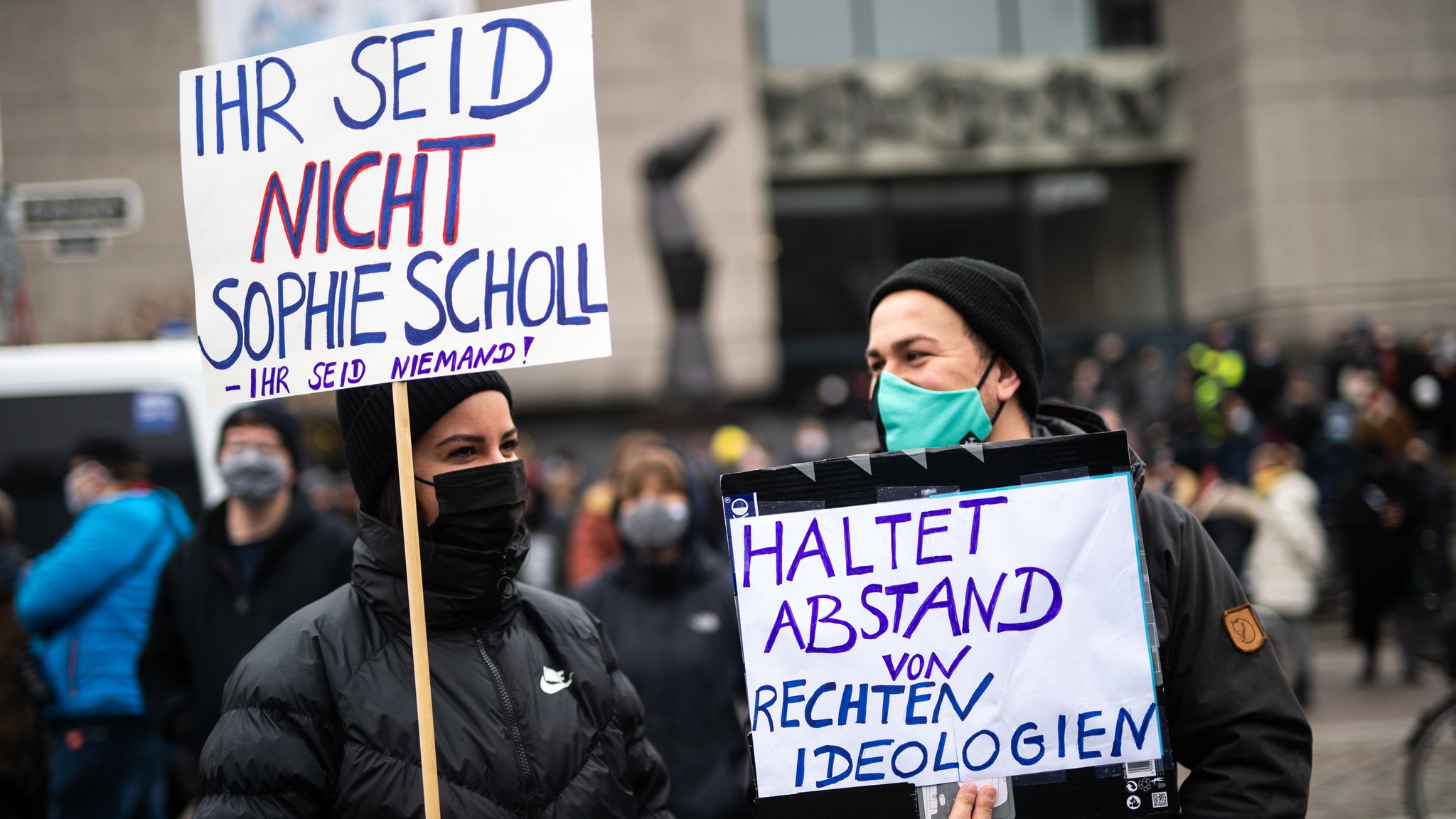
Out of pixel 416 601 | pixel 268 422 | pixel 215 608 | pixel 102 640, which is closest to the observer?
pixel 416 601

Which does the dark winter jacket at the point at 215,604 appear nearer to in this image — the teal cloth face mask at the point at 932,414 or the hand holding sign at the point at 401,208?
the hand holding sign at the point at 401,208

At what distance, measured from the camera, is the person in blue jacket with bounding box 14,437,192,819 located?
5.12 metres

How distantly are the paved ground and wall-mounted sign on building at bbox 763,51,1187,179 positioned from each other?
15.0 meters

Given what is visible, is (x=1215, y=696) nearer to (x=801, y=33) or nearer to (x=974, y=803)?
(x=974, y=803)

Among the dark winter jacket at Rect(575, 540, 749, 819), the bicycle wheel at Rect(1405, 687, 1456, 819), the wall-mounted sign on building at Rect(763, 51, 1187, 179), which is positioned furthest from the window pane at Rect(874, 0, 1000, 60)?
the dark winter jacket at Rect(575, 540, 749, 819)

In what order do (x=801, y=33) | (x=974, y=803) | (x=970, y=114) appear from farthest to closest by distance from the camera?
1. (x=801, y=33)
2. (x=970, y=114)
3. (x=974, y=803)

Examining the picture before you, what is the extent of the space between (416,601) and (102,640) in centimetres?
365

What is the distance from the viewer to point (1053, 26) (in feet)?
86.2

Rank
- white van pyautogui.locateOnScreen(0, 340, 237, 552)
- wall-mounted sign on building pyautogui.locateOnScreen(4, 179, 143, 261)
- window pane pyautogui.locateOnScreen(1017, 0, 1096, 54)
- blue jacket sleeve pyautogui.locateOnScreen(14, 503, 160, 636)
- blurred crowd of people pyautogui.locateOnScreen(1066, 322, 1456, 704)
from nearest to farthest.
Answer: blue jacket sleeve pyautogui.locateOnScreen(14, 503, 160, 636) → white van pyautogui.locateOnScreen(0, 340, 237, 552) → wall-mounted sign on building pyautogui.locateOnScreen(4, 179, 143, 261) → blurred crowd of people pyautogui.locateOnScreen(1066, 322, 1456, 704) → window pane pyautogui.locateOnScreen(1017, 0, 1096, 54)

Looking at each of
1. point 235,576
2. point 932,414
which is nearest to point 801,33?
point 235,576

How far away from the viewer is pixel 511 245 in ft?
7.89

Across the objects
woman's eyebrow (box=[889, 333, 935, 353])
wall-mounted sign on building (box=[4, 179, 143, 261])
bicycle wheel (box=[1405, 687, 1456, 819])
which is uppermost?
wall-mounted sign on building (box=[4, 179, 143, 261])

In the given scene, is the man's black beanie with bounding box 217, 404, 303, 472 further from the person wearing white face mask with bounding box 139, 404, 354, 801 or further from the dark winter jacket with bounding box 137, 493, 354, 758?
the dark winter jacket with bounding box 137, 493, 354, 758

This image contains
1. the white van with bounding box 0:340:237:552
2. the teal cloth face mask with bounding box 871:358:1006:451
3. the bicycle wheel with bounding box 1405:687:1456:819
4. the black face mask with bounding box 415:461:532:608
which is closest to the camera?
the black face mask with bounding box 415:461:532:608
